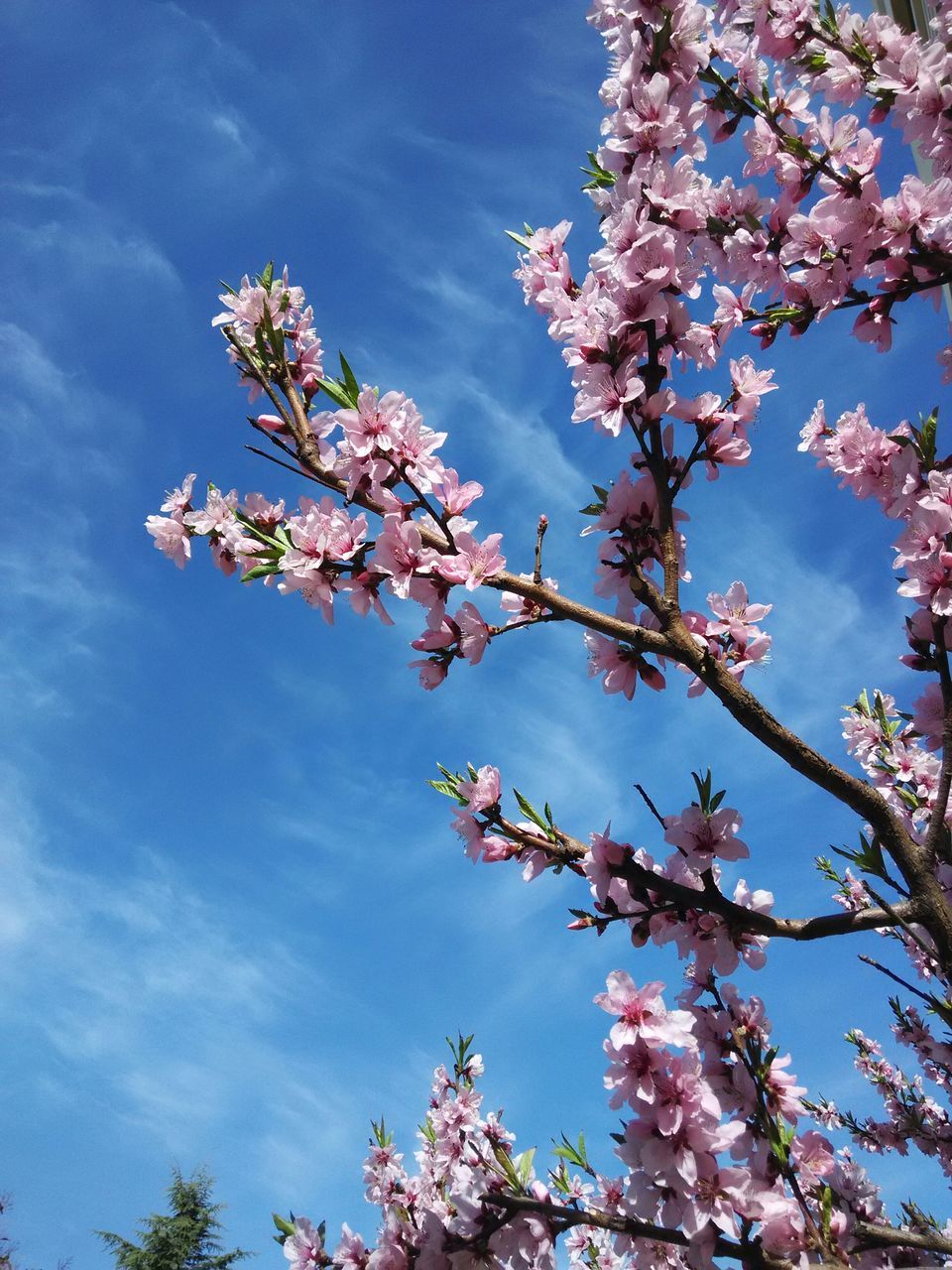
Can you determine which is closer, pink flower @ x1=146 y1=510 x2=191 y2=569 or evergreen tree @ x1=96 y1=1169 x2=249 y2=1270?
pink flower @ x1=146 y1=510 x2=191 y2=569

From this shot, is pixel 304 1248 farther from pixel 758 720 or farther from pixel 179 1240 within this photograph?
pixel 179 1240

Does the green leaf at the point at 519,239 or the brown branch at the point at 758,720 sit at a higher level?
the green leaf at the point at 519,239

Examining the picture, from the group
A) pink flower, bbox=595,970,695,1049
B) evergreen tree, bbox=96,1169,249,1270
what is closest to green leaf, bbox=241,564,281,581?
pink flower, bbox=595,970,695,1049

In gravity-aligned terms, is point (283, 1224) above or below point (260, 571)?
below

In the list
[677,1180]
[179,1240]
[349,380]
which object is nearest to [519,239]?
[349,380]

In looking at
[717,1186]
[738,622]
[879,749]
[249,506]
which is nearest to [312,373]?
[249,506]

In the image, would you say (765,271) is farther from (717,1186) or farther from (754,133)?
(717,1186)

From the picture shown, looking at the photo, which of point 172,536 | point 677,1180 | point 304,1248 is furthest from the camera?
point 172,536

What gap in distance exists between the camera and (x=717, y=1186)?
2436mm

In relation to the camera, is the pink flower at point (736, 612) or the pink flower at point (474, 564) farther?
the pink flower at point (736, 612)

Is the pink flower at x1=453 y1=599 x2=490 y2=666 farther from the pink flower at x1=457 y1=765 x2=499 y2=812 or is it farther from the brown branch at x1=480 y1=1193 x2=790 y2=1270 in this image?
the brown branch at x1=480 y1=1193 x2=790 y2=1270

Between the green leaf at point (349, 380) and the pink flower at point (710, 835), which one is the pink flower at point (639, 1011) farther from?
the green leaf at point (349, 380)

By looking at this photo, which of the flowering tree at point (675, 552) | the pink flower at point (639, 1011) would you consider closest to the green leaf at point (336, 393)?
the flowering tree at point (675, 552)

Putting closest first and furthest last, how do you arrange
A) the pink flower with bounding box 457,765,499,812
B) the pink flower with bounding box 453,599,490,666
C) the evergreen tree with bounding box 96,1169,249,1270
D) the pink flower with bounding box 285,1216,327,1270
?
the pink flower with bounding box 453,599,490,666, the pink flower with bounding box 457,765,499,812, the pink flower with bounding box 285,1216,327,1270, the evergreen tree with bounding box 96,1169,249,1270
